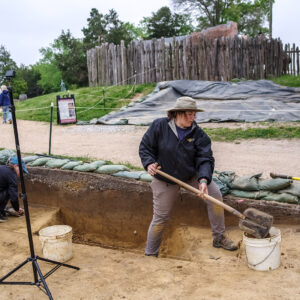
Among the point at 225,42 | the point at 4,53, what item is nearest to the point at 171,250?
the point at 225,42

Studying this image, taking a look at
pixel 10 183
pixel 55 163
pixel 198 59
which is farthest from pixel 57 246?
pixel 198 59

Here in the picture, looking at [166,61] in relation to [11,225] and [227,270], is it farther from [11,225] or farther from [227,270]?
[227,270]

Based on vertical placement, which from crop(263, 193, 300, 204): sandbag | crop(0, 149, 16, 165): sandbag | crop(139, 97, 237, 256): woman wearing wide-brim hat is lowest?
crop(263, 193, 300, 204): sandbag

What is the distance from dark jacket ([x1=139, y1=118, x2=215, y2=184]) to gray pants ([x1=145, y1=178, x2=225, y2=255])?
13cm

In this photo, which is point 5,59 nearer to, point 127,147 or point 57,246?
point 127,147

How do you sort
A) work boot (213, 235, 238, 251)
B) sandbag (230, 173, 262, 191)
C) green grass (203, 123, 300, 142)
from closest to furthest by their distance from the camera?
work boot (213, 235, 238, 251) → sandbag (230, 173, 262, 191) → green grass (203, 123, 300, 142)

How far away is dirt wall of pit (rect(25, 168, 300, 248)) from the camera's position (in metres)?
5.50

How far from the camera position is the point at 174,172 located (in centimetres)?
402

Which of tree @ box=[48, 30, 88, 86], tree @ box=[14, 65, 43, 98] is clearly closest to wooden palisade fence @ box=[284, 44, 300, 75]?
tree @ box=[48, 30, 88, 86]

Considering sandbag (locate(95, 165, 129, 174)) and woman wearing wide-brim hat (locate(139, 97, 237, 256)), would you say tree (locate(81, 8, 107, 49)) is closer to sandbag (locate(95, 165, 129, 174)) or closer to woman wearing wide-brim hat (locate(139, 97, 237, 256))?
sandbag (locate(95, 165, 129, 174))

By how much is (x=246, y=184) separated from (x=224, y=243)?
1.02 metres

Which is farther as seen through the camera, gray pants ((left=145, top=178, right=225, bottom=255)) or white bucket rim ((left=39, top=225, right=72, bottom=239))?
white bucket rim ((left=39, top=225, right=72, bottom=239))

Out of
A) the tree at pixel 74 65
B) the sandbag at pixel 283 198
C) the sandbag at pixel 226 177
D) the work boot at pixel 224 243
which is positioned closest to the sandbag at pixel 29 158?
the sandbag at pixel 226 177

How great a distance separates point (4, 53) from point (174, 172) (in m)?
50.8
